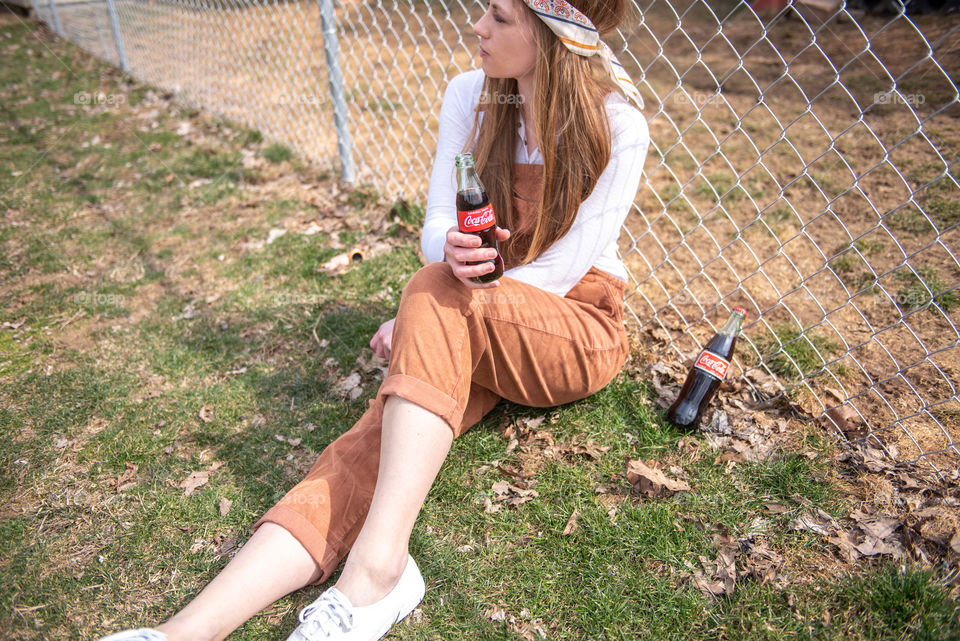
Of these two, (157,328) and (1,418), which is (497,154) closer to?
(157,328)

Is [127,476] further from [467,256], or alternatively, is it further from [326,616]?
[467,256]

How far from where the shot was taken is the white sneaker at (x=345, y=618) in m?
1.75

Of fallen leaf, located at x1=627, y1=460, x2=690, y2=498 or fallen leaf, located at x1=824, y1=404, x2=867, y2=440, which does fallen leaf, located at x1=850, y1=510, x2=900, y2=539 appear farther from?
fallen leaf, located at x1=627, y1=460, x2=690, y2=498

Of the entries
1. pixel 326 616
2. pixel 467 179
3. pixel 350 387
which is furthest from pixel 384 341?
pixel 326 616

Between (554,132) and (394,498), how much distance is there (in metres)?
1.33

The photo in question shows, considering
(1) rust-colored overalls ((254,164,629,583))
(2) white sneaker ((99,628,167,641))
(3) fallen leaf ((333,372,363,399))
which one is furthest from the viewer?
(3) fallen leaf ((333,372,363,399))

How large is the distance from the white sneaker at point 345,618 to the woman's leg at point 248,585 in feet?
0.48

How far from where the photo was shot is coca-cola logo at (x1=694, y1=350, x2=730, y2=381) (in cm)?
238

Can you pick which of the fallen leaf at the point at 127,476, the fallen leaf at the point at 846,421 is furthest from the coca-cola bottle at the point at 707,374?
the fallen leaf at the point at 127,476

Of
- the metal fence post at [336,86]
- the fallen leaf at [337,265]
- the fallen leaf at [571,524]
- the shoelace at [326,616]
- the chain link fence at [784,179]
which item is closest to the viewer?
the shoelace at [326,616]

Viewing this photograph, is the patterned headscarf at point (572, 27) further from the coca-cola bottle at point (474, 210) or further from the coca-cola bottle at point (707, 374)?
the coca-cola bottle at point (707, 374)

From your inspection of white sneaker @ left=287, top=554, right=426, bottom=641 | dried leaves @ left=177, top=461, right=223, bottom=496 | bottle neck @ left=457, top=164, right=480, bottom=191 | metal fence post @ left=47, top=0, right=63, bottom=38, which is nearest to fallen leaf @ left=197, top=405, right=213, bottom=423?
dried leaves @ left=177, top=461, right=223, bottom=496

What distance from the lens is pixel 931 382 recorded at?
8.28ft

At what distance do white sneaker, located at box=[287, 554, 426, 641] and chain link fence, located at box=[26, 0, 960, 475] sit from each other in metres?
1.74
